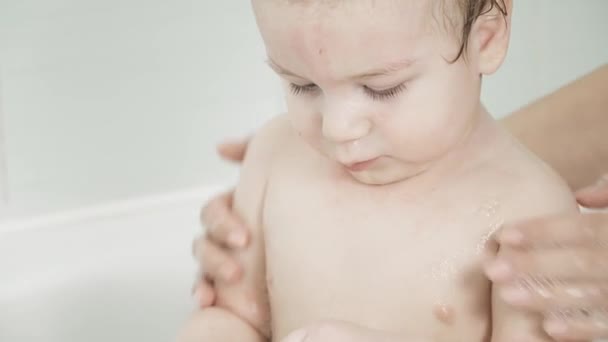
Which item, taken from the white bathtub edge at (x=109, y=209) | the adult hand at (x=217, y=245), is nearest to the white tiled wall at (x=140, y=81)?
the white bathtub edge at (x=109, y=209)

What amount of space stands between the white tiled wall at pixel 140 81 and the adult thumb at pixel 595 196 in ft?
2.51

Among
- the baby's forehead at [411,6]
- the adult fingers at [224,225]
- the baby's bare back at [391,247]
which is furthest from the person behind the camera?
the adult fingers at [224,225]

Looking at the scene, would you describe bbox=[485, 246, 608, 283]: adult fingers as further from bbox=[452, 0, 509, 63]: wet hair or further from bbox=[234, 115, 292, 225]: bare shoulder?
bbox=[234, 115, 292, 225]: bare shoulder

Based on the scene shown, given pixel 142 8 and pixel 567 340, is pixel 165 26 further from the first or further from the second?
pixel 567 340

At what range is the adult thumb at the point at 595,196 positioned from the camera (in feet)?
2.57

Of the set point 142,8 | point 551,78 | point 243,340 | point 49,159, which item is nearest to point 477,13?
point 243,340

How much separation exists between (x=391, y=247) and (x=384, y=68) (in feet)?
0.64

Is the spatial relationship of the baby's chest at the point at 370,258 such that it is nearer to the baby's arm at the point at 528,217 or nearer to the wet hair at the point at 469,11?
the baby's arm at the point at 528,217

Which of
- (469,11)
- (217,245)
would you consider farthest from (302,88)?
(217,245)

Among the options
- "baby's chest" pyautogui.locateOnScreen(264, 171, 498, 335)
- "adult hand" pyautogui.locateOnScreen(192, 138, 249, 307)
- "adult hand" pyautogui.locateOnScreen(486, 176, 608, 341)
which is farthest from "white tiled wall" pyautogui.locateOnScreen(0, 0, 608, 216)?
→ "adult hand" pyautogui.locateOnScreen(486, 176, 608, 341)

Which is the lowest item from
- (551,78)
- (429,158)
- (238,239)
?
(551,78)

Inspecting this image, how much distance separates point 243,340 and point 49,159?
2.12 ft

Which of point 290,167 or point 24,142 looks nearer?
point 290,167

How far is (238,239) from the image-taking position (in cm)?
80
